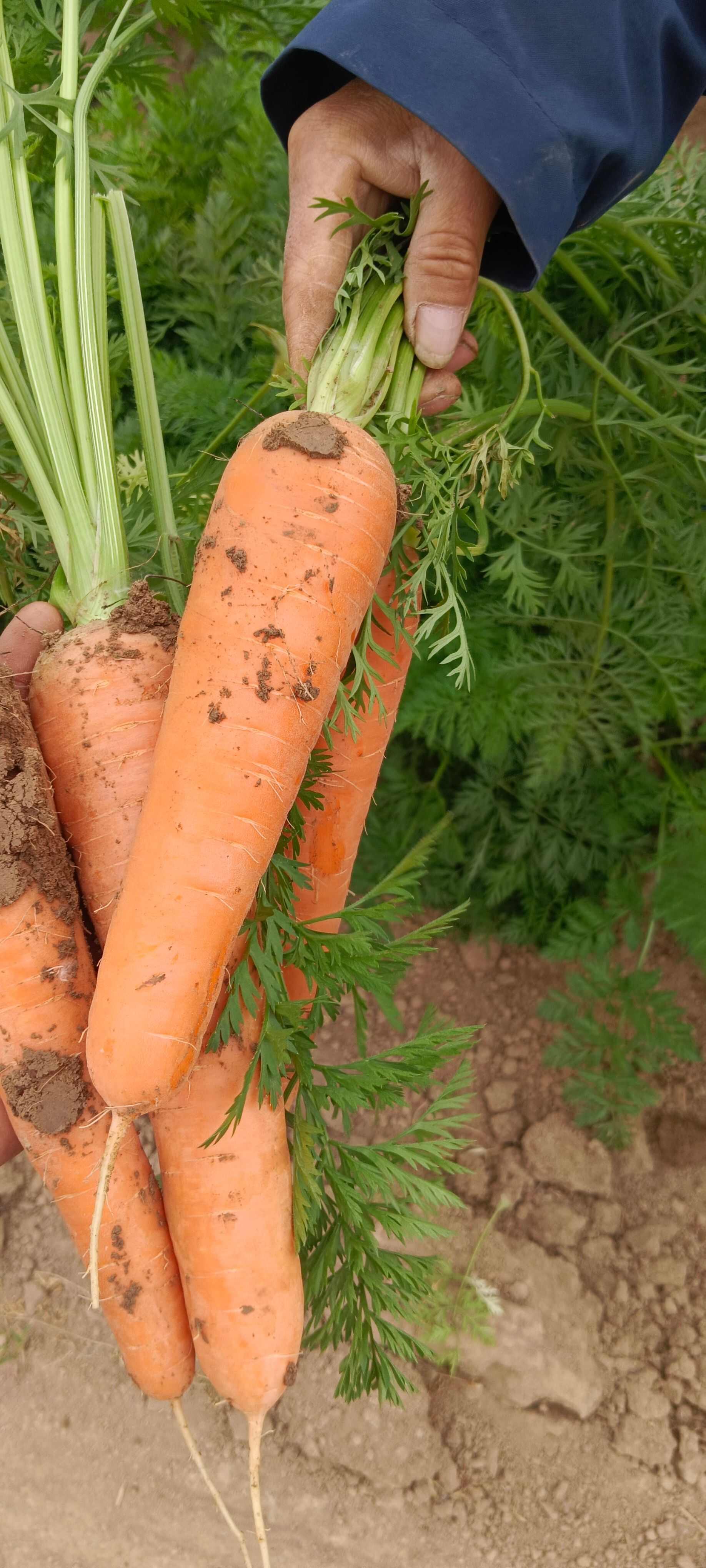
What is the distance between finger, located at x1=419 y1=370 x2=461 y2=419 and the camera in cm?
134

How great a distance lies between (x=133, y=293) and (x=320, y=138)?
346 mm

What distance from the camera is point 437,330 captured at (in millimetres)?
1222

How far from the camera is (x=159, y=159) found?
6.98ft

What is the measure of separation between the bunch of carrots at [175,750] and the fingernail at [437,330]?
3 cm

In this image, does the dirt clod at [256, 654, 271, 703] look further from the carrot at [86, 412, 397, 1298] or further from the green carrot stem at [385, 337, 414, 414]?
the green carrot stem at [385, 337, 414, 414]

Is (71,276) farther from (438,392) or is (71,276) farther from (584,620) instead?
(584,620)

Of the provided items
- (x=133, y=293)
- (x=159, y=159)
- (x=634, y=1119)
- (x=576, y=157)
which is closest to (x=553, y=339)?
(x=576, y=157)

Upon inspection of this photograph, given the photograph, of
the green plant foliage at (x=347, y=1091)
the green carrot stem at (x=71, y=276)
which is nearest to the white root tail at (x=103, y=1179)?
the green plant foliage at (x=347, y=1091)

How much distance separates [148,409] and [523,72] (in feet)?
2.12

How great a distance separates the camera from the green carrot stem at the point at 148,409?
1249 millimetres

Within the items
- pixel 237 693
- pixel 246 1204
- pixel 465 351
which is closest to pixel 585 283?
pixel 465 351

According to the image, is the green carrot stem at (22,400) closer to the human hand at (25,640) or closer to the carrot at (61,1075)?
the human hand at (25,640)

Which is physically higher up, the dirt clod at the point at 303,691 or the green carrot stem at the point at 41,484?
the green carrot stem at the point at 41,484

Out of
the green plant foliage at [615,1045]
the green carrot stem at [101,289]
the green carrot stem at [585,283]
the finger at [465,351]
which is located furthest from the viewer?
the green plant foliage at [615,1045]
